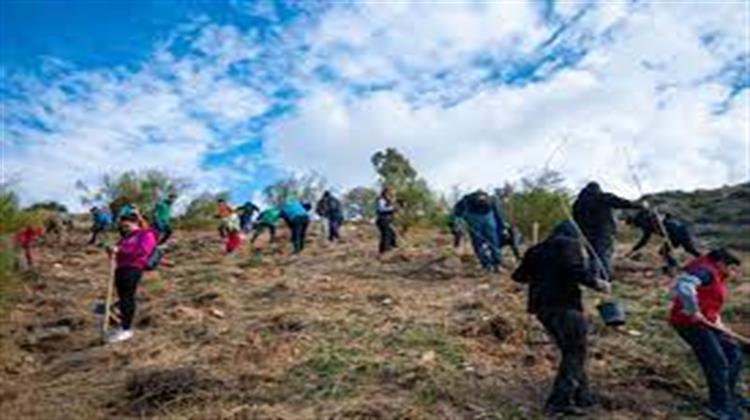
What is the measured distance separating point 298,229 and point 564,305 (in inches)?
529

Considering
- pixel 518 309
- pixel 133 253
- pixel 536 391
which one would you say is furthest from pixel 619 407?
pixel 133 253

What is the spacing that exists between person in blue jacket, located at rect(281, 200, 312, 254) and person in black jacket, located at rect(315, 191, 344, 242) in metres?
2.33

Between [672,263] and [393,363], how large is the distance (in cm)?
670

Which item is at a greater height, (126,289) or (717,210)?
(717,210)

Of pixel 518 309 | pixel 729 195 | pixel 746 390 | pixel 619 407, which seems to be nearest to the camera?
pixel 619 407

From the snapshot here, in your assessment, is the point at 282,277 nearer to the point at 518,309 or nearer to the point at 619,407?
the point at 518,309

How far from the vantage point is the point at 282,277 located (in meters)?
19.1

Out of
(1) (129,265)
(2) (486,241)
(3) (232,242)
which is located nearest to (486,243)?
(2) (486,241)

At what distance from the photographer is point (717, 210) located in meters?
35.3

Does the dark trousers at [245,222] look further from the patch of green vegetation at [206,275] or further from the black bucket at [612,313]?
the black bucket at [612,313]

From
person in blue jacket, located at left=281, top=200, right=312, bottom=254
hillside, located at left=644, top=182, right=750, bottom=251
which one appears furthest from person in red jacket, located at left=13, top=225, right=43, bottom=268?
hillside, located at left=644, top=182, right=750, bottom=251

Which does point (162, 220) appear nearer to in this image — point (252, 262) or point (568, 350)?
point (252, 262)

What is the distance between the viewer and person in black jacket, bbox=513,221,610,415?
984cm

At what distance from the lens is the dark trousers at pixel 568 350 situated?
32.3 ft
